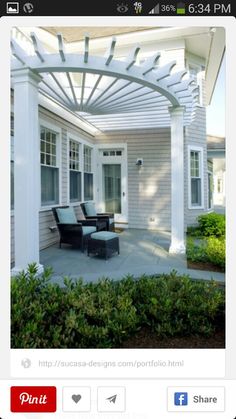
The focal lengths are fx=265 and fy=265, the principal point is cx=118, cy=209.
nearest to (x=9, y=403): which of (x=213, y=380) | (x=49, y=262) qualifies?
(x=213, y=380)

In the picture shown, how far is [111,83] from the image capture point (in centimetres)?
440

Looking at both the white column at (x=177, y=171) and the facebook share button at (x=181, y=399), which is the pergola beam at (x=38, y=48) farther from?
the facebook share button at (x=181, y=399)

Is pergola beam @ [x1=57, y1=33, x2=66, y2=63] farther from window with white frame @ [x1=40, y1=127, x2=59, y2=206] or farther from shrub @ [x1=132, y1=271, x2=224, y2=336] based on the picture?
shrub @ [x1=132, y1=271, x2=224, y2=336]

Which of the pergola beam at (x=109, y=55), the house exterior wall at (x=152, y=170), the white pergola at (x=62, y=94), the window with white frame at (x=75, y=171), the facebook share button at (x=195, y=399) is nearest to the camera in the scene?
the facebook share button at (x=195, y=399)

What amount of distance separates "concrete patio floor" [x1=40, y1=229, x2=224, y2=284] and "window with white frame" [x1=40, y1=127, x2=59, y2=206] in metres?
1.13

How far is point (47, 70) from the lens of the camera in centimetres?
344

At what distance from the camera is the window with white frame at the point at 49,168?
5770mm

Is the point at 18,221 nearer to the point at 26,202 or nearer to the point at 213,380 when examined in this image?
the point at 26,202

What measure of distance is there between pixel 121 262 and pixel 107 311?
2.38 meters

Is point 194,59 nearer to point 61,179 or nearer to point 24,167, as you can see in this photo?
point 61,179

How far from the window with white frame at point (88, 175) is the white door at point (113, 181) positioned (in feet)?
1.25

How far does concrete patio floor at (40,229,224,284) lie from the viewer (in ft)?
11.6

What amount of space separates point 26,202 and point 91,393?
257cm
